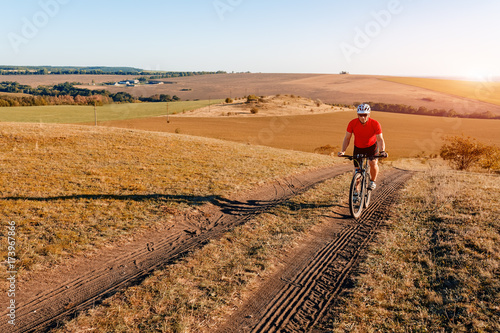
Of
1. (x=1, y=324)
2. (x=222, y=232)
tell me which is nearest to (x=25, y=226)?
(x=1, y=324)

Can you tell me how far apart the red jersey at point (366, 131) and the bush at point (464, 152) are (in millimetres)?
25513

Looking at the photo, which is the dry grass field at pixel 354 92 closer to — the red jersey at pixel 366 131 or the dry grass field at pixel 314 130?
the dry grass field at pixel 314 130

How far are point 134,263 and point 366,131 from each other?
7.25 meters

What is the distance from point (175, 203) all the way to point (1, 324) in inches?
238

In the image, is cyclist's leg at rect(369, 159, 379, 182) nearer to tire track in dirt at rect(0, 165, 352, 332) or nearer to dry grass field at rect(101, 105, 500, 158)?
tire track in dirt at rect(0, 165, 352, 332)

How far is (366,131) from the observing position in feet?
28.6

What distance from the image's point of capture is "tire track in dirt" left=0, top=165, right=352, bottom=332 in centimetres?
458

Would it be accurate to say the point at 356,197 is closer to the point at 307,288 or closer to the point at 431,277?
the point at 431,277

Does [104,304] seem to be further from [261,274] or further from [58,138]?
[58,138]

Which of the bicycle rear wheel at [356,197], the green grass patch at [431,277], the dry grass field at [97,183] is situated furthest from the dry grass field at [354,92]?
the green grass patch at [431,277]

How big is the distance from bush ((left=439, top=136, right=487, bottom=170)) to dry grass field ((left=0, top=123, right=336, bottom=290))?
750 inches

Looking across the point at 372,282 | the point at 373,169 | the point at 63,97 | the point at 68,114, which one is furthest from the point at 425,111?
the point at 63,97

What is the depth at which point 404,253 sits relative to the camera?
670 cm

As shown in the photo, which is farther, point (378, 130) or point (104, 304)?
point (378, 130)
